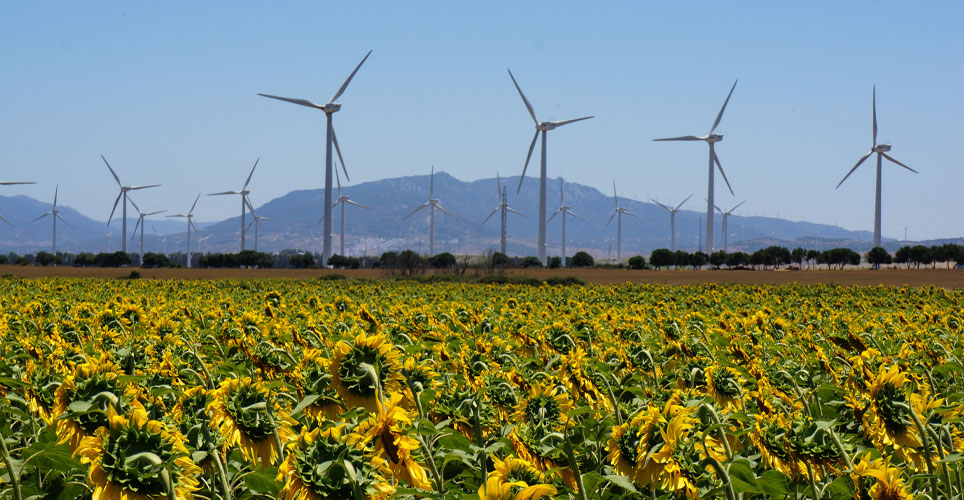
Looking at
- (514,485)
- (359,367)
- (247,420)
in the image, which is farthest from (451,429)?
(514,485)

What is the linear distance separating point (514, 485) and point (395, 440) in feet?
1.82

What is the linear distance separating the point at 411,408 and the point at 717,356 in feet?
12.1

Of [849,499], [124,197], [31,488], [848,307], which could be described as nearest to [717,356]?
[849,499]

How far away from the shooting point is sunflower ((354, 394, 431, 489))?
265 cm

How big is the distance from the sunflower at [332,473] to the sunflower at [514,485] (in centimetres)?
Answer: 32

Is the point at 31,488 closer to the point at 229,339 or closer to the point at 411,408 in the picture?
the point at 411,408

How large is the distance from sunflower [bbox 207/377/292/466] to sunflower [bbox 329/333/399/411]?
0.35 metres

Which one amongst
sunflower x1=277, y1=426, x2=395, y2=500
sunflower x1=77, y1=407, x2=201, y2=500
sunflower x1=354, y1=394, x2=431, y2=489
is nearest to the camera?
sunflower x1=277, y1=426, x2=395, y2=500

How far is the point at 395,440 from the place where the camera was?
269cm

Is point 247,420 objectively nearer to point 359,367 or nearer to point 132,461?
point 359,367

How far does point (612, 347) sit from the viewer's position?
7.43m

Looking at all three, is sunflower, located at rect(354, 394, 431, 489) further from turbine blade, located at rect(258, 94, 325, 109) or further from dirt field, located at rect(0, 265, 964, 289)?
turbine blade, located at rect(258, 94, 325, 109)

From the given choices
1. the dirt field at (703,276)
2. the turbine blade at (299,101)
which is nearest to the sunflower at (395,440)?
the dirt field at (703,276)

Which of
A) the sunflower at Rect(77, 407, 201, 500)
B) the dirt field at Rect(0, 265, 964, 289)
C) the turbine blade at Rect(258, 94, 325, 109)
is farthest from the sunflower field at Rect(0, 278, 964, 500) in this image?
the turbine blade at Rect(258, 94, 325, 109)
